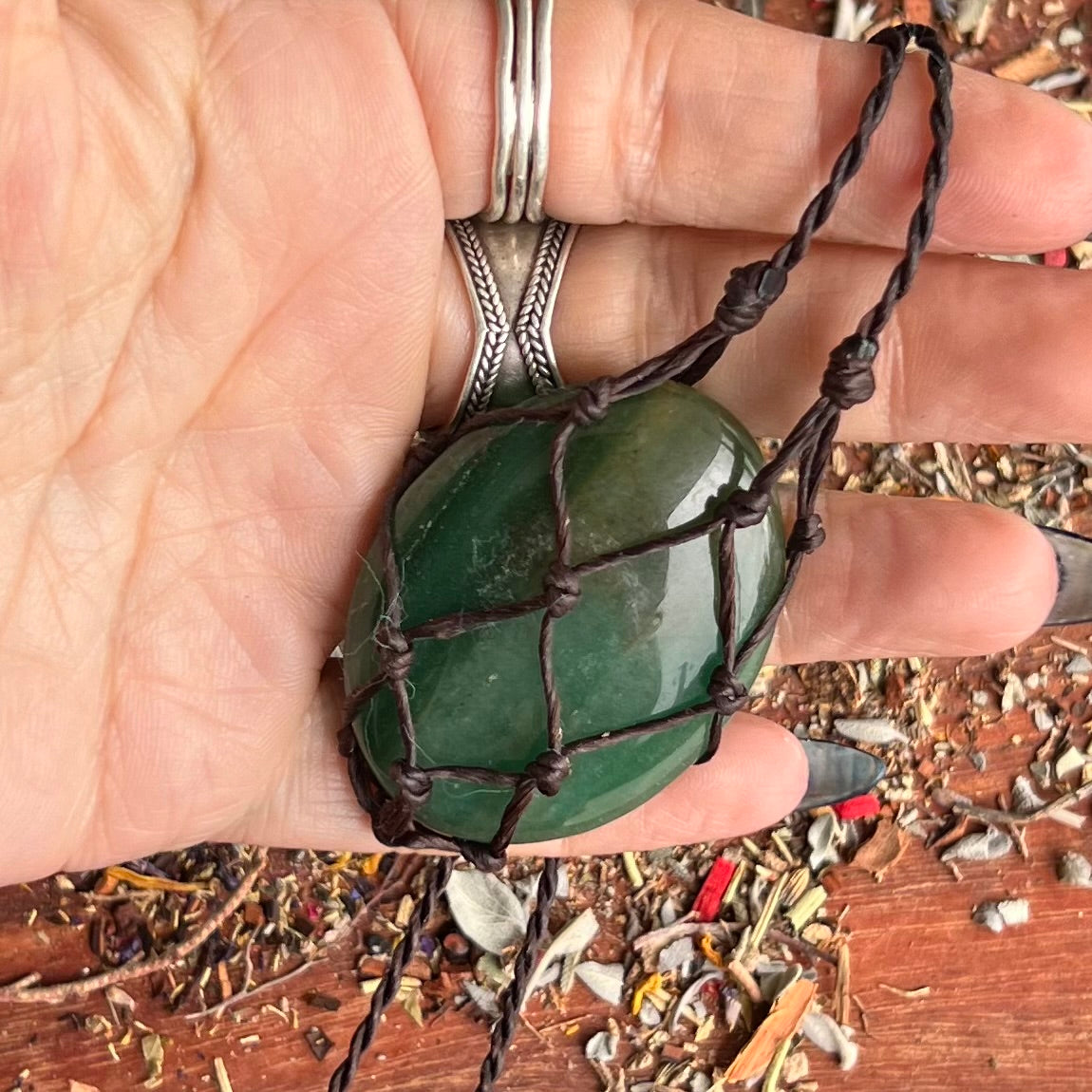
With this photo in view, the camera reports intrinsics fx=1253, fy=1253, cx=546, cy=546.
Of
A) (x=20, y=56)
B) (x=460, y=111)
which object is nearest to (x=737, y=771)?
(x=460, y=111)

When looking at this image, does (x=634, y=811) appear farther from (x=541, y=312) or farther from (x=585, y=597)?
(x=541, y=312)

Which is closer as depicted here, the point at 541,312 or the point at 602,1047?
the point at 541,312

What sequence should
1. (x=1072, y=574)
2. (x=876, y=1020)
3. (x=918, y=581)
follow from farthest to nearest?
(x=876, y=1020)
(x=1072, y=574)
(x=918, y=581)

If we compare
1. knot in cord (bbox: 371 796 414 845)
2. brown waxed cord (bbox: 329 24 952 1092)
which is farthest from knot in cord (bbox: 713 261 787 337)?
knot in cord (bbox: 371 796 414 845)

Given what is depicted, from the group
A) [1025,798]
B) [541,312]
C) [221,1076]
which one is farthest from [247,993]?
[1025,798]

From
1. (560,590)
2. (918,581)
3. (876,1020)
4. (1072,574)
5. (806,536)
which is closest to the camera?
(560,590)

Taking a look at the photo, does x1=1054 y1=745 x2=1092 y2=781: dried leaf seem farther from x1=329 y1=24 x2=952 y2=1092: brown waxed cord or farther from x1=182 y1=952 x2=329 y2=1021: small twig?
x1=182 y1=952 x2=329 y2=1021: small twig
